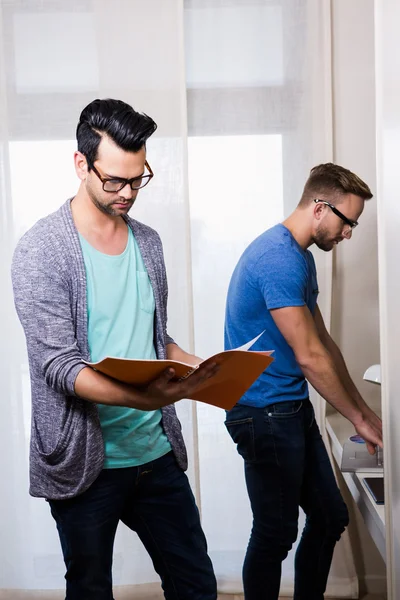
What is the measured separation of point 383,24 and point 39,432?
107 cm

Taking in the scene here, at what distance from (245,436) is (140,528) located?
0.52 meters

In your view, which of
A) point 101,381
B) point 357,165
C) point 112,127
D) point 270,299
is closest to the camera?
point 101,381

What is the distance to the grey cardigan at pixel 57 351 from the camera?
1.49m

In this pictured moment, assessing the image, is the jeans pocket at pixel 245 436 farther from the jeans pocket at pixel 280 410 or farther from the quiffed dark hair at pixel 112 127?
the quiffed dark hair at pixel 112 127

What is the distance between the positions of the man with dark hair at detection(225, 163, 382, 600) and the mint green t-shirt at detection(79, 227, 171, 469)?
471mm

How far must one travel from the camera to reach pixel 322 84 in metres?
2.76

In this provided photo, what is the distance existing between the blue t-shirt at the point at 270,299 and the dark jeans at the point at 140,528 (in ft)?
1.58

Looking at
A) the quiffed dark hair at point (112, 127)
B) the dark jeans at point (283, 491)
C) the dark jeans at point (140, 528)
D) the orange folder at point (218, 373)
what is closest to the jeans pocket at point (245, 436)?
the dark jeans at point (283, 491)

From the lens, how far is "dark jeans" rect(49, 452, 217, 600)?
1.58m

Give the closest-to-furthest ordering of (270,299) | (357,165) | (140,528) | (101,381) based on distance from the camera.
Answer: (101,381) → (140,528) → (270,299) → (357,165)

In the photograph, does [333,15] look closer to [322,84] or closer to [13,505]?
[322,84]

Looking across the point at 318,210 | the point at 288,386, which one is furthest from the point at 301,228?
the point at 288,386

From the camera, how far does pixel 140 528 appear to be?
1.71 metres

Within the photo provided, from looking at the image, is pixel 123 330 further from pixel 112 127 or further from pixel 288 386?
pixel 288 386
